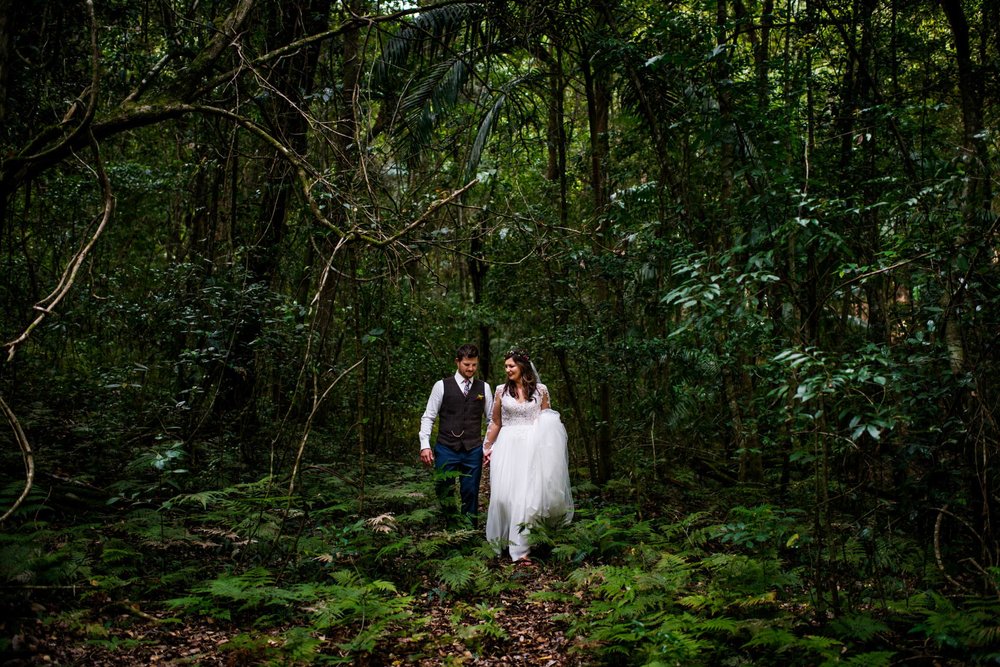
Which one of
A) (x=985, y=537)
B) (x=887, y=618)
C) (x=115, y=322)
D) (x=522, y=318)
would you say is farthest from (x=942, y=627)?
(x=115, y=322)

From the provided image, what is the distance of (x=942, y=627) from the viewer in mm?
3586

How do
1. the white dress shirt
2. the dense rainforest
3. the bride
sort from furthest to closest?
the white dress shirt < the bride < the dense rainforest

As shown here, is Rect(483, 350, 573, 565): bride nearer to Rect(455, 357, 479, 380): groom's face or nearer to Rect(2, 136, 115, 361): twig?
Rect(455, 357, 479, 380): groom's face

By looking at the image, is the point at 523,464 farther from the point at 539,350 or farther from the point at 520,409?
the point at 539,350

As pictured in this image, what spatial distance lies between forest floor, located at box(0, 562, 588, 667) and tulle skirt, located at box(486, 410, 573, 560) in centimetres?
163

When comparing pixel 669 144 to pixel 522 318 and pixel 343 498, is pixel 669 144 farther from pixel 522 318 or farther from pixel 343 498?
pixel 343 498

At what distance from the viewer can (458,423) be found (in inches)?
278

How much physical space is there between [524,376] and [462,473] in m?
1.24

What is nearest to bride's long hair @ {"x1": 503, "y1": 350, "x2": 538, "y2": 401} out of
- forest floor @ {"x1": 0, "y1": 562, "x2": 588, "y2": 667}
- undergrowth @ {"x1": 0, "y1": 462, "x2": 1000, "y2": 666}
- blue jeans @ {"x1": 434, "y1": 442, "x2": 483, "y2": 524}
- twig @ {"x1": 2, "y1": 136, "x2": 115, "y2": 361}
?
blue jeans @ {"x1": 434, "y1": 442, "x2": 483, "y2": 524}

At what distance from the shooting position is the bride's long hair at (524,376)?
23.2 feet

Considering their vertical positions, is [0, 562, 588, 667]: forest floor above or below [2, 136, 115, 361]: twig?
below

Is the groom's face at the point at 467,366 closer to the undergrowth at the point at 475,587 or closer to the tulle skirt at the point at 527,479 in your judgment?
the tulle skirt at the point at 527,479

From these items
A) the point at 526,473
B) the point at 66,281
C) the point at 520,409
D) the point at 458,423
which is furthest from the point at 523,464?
the point at 66,281

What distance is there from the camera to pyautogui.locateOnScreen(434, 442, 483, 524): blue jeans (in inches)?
276
